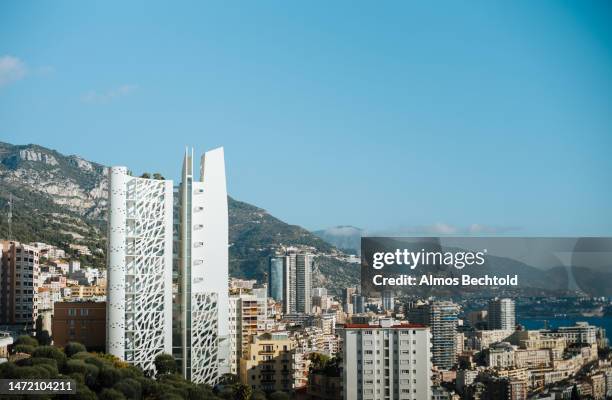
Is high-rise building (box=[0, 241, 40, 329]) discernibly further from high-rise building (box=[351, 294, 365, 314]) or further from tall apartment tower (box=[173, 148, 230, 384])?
high-rise building (box=[351, 294, 365, 314])

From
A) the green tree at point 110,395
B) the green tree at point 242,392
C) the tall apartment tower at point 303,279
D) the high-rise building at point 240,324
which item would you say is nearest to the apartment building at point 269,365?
the high-rise building at point 240,324

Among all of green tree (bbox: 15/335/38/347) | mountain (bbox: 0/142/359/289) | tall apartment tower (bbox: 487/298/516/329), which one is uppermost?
mountain (bbox: 0/142/359/289)

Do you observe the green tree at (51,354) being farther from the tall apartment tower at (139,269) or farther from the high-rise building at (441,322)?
the high-rise building at (441,322)

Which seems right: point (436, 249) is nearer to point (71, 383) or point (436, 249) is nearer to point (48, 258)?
point (71, 383)

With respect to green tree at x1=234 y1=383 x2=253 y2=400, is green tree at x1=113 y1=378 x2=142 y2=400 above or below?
above

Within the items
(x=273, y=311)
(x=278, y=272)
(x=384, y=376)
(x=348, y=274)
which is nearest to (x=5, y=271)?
(x=384, y=376)

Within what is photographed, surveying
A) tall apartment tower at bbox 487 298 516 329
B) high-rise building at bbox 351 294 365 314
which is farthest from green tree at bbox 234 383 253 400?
high-rise building at bbox 351 294 365 314
